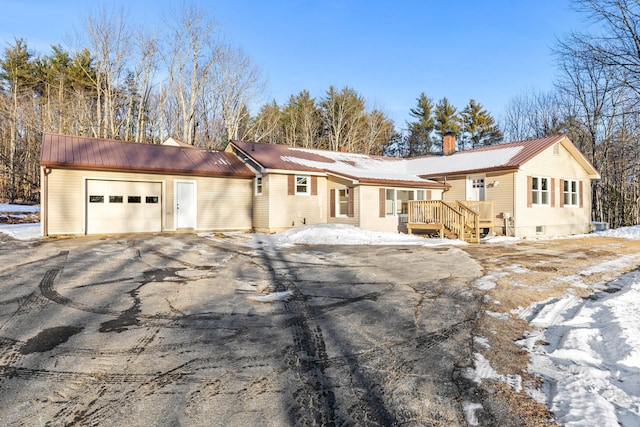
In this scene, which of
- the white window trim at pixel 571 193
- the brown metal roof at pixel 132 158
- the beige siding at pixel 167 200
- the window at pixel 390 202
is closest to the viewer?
the beige siding at pixel 167 200

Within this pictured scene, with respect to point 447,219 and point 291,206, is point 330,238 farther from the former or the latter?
point 447,219

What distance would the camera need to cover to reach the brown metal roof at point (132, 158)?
44.0 ft

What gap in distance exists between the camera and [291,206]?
53.2ft

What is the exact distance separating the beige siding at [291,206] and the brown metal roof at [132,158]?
171 cm

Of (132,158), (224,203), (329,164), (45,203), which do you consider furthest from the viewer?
(329,164)

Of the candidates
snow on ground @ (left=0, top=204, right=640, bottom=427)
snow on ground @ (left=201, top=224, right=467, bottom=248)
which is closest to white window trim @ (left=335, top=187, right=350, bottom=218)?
snow on ground @ (left=201, top=224, right=467, bottom=248)

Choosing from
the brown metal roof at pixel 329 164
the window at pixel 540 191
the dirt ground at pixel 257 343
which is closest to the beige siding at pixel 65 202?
the dirt ground at pixel 257 343

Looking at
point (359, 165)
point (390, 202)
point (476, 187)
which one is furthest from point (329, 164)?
point (476, 187)

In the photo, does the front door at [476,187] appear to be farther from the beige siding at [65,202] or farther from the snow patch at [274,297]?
the beige siding at [65,202]

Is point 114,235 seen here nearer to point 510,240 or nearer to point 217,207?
point 217,207

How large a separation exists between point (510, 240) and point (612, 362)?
12.9m

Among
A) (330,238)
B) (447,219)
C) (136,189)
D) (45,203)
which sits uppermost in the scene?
(136,189)

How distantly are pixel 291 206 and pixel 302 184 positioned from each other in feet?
3.73

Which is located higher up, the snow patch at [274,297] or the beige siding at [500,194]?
the beige siding at [500,194]
